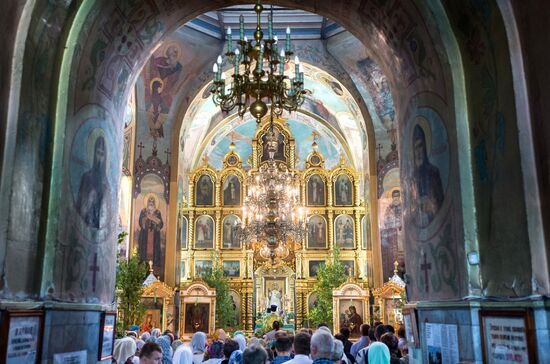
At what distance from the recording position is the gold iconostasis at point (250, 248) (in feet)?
72.5

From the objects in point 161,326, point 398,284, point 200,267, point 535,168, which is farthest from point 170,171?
point 535,168

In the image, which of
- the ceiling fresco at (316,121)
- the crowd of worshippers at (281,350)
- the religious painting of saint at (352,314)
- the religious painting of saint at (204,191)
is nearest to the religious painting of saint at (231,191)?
the religious painting of saint at (204,191)

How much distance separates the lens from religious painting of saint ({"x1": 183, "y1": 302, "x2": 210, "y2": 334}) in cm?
1847

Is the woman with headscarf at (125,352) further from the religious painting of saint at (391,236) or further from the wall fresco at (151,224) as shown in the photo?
the religious painting of saint at (391,236)

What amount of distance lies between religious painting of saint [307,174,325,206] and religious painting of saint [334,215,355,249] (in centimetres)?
109

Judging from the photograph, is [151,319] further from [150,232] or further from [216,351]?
[216,351]

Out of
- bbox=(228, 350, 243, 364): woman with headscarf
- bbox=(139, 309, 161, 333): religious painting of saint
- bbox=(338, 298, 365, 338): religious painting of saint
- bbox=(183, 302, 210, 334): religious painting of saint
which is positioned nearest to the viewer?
bbox=(228, 350, 243, 364): woman with headscarf

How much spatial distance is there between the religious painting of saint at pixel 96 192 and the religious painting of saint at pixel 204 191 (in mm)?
16237

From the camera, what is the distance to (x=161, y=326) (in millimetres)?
16484

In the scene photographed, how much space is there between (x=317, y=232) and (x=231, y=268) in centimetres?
403

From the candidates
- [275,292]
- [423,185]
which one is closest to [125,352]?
[423,185]

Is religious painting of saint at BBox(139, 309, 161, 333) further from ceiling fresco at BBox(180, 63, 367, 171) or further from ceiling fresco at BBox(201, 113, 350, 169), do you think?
ceiling fresco at BBox(201, 113, 350, 169)

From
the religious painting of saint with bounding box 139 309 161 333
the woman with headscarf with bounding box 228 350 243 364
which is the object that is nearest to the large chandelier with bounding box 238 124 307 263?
the religious painting of saint with bounding box 139 309 161 333

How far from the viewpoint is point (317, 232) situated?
22844 mm
